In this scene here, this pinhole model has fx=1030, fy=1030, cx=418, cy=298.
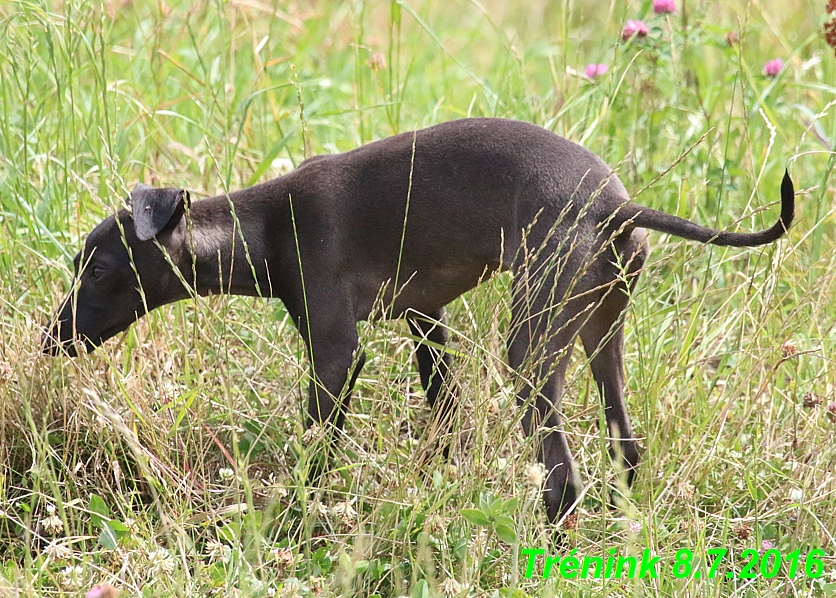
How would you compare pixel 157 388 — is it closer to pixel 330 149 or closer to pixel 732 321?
pixel 330 149

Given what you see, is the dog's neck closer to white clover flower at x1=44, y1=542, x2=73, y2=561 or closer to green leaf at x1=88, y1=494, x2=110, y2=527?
green leaf at x1=88, y1=494, x2=110, y2=527

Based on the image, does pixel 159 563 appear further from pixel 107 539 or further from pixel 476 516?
pixel 476 516

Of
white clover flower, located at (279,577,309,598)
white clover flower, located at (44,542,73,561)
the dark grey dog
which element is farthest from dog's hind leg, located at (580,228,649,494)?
white clover flower, located at (44,542,73,561)

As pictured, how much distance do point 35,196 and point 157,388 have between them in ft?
3.41

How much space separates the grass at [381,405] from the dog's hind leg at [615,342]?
0.27ft

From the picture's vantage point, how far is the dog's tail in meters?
2.86

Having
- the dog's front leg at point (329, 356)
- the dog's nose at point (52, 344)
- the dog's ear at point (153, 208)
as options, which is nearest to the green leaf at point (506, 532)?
the dog's front leg at point (329, 356)

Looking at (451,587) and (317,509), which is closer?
(451,587)

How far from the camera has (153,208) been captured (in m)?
3.26

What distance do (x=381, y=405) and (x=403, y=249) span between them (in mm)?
547

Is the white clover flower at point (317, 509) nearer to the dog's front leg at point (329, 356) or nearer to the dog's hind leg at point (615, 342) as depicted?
the dog's front leg at point (329, 356)

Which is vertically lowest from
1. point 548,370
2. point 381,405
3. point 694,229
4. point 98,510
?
point 98,510

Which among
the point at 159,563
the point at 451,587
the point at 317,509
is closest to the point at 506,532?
the point at 451,587

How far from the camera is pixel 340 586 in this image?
285cm
